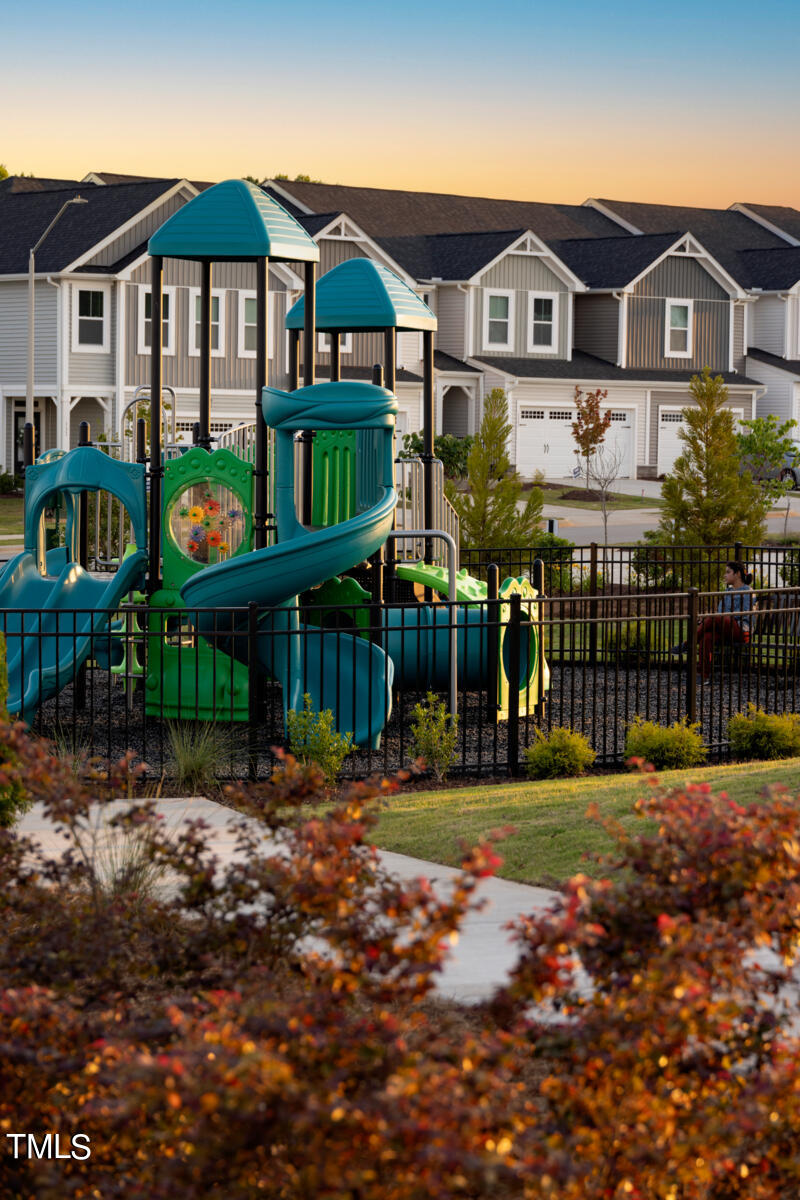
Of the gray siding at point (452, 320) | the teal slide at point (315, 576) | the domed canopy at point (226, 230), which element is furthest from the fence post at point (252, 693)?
the gray siding at point (452, 320)

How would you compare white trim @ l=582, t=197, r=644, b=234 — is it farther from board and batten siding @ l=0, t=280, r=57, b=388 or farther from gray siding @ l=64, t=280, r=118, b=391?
board and batten siding @ l=0, t=280, r=57, b=388

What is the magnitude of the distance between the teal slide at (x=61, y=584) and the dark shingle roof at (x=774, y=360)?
1828 inches

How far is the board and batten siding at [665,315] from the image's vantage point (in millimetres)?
54594

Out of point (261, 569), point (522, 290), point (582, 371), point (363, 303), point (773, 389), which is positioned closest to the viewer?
point (261, 569)

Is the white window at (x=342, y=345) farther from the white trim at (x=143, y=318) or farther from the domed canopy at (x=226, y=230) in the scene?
the domed canopy at (x=226, y=230)

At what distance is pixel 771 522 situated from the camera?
1594 inches

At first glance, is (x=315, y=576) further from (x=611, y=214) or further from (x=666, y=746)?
(x=611, y=214)

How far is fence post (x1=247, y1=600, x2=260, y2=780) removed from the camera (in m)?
10.9

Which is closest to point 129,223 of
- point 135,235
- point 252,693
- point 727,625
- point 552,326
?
point 135,235

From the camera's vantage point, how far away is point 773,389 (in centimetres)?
5766

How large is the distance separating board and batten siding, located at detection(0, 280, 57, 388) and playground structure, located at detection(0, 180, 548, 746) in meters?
29.8

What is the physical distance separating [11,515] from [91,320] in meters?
7.63

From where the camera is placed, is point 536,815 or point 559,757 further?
point 559,757

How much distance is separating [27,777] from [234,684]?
296 inches
